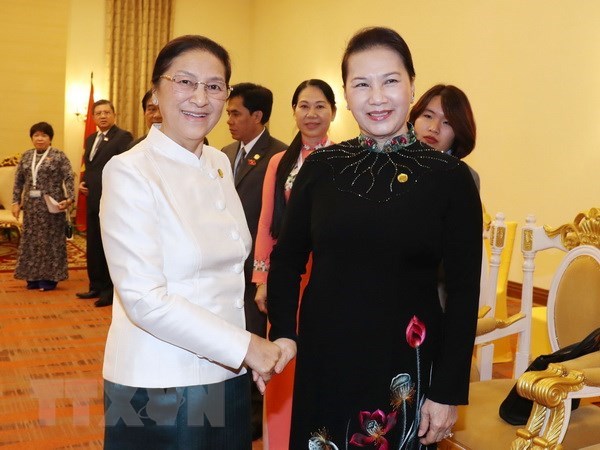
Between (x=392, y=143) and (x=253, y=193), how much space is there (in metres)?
1.85

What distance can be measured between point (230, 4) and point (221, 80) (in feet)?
38.3

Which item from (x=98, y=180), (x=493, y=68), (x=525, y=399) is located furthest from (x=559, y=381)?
(x=493, y=68)

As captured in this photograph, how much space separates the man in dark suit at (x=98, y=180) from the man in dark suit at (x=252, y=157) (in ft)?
9.45

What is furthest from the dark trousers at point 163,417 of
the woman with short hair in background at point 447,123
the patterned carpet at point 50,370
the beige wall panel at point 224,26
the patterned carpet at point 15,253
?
the beige wall panel at point 224,26

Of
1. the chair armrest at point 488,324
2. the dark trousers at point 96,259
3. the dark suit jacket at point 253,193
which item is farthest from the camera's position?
the dark trousers at point 96,259

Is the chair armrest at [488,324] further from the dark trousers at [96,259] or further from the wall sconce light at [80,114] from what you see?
the wall sconce light at [80,114]

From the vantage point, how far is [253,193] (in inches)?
138

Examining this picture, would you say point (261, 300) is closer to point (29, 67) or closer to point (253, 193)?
point (253, 193)

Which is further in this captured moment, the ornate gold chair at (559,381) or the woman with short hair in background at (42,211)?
the woman with short hair in background at (42,211)

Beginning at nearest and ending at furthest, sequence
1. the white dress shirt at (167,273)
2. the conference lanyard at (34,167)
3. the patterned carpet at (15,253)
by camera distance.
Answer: the white dress shirt at (167,273) → the conference lanyard at (34,167) → the patterned carpet at (15,253)

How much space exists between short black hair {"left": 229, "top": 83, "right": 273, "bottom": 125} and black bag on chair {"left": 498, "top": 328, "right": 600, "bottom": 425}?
6.71 feet

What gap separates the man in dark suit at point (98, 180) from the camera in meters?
6.46

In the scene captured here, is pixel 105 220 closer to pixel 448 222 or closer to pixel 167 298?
pixel 167 298

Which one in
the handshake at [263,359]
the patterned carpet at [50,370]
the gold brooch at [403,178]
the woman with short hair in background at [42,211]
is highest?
the gold brooch at [403,178]
